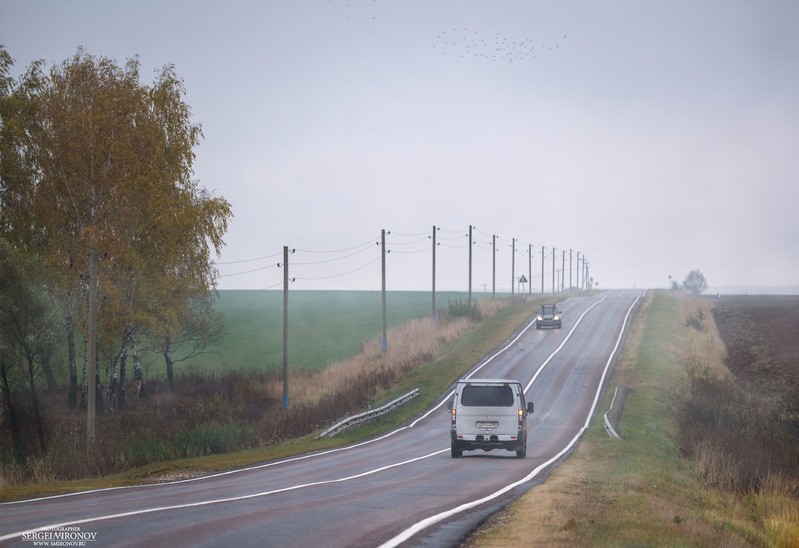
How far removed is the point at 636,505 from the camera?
16.9 metres

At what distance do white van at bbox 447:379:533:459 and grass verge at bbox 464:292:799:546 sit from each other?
1.99 meters

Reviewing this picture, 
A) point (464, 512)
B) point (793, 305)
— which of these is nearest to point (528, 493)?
point (464, 512)

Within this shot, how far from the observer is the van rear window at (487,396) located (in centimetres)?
2841

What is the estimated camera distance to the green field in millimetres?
75250

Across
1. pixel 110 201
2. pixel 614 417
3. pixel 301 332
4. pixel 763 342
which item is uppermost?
pixel 110 201

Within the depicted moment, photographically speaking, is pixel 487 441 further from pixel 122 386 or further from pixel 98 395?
pixel 98 395

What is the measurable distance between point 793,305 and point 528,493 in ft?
335

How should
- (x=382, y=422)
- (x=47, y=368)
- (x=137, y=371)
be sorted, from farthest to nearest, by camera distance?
(x=137, y=371)
(x=47, y=368)
(x=382, y=422)

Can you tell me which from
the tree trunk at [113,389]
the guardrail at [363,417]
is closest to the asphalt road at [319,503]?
the guardrail at [363,417]

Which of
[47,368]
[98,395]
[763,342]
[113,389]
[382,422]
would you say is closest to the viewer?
[382,422]

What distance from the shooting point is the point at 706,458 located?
2903 cm

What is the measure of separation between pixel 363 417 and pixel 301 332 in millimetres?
55605

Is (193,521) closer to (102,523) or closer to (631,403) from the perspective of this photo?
(102,523)

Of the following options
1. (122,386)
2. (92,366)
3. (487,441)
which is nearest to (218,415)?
(122,386)
